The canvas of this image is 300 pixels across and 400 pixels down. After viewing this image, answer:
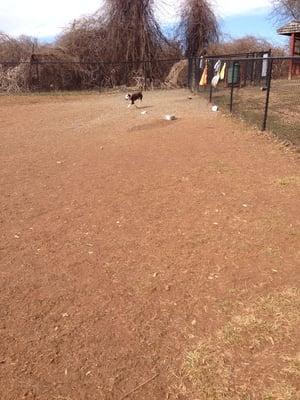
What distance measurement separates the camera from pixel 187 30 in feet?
103

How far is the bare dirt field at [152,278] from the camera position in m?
2.82

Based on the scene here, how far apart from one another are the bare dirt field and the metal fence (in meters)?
2.48

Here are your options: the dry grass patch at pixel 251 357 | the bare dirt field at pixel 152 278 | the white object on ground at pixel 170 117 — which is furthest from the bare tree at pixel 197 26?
the dry grass patch at pixel 251 357

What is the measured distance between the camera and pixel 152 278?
3941 millimetres

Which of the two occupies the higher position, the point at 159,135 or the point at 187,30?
the point at 187,30

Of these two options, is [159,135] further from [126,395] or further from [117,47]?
[117,47]

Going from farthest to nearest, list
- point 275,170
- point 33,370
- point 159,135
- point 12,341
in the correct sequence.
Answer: point 159,135 < point 275,170 < point 12,341 < point 33,370

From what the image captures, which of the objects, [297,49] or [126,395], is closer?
[126,395]

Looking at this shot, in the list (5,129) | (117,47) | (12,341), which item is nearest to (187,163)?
(12,341)

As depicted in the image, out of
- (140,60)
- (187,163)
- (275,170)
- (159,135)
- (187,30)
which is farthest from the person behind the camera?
(187,30)

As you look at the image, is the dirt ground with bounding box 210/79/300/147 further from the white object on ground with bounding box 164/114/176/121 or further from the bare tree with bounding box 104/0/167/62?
the bare tree with bounding box 104/0/167/62

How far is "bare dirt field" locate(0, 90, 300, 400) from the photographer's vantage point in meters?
2.82

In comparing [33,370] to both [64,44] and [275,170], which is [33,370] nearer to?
[275,170]

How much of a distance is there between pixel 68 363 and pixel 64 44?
28847mm
